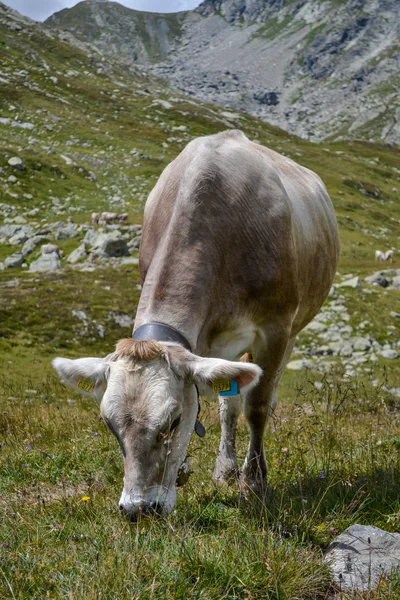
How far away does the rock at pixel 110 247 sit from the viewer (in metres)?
35.8

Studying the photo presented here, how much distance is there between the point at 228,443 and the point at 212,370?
2717 mm

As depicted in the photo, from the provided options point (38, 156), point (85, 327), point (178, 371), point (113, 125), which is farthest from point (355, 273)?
point (113, 125)

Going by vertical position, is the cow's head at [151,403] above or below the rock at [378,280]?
above

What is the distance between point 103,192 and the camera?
58.6 m

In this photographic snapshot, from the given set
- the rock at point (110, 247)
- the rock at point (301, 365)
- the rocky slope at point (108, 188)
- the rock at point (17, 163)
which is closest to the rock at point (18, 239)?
the rocky slope at point (108, 188)

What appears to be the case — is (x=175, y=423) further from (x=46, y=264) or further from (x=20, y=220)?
(x=20, y=220)

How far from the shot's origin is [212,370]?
4277 millimetres

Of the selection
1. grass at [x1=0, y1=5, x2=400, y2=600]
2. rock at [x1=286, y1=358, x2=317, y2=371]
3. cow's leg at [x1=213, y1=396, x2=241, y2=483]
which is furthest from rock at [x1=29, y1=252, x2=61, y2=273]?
cow's leg at [x1=213, y1=396, x2=241, y2=483]

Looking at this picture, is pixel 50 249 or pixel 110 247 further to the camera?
pixel 50 249

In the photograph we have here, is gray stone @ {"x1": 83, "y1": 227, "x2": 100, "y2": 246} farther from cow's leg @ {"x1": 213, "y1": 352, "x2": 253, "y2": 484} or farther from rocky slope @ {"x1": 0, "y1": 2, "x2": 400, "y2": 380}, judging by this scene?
cow's leg @ {"x1": 213, "y1": 352, "x2": 253, "y2": 484}

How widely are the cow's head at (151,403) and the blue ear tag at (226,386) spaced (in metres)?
0.06

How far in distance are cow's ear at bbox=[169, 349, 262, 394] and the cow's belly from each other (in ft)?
3.84

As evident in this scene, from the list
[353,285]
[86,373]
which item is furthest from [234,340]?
[353,285]

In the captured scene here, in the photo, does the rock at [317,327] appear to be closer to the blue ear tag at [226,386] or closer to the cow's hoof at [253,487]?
the cow's hoof at [253,487]
